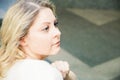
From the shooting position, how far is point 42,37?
123 centimetres

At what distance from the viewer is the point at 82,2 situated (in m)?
4.43

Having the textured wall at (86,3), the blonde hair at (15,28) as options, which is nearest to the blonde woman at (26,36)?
the blonde hair at (15,28)

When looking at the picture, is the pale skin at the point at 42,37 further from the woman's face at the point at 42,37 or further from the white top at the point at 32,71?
the white top at the point at 32,71

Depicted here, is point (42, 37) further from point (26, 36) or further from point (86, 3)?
point (86, 3)

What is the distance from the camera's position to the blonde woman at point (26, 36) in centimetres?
118

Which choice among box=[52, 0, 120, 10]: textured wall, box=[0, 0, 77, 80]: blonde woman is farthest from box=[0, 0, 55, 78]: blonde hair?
box=[52, 0, 120, 10]: textured wall

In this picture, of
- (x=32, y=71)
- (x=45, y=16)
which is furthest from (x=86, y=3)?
(x=32, y=71)

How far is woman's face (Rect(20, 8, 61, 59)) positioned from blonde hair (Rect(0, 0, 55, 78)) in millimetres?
24

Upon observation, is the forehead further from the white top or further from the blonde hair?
the white top

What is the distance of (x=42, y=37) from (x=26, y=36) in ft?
0.21

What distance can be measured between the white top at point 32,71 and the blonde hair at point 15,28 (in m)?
0.06

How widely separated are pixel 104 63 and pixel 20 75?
90.2 inches

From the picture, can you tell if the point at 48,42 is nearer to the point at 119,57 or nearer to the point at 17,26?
the point at 17,26

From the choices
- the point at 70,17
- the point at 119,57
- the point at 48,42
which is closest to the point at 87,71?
the point at 119,57
